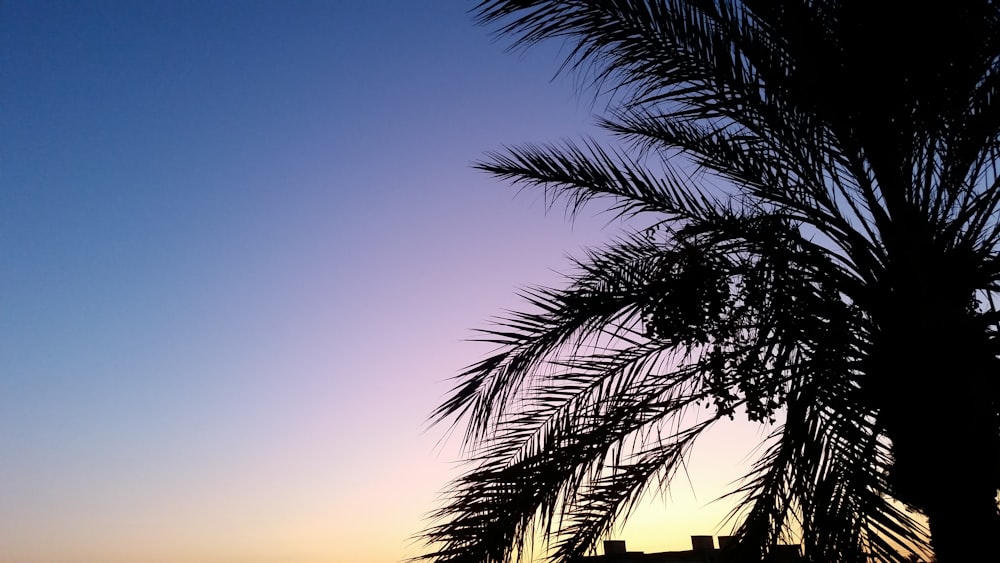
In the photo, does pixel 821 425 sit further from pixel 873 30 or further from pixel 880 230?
pixel 873 30

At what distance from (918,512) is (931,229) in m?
1.89

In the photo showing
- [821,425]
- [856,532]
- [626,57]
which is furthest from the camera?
[626,57]

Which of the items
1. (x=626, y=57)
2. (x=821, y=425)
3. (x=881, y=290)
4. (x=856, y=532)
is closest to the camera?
(x=856, y=532)

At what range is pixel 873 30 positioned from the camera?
4.58 metres

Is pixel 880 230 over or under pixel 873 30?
under

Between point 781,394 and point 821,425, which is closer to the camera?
point 821,425

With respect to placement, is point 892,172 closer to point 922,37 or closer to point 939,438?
point 922,37

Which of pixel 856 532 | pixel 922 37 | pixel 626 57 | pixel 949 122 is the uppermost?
pixel 626 57

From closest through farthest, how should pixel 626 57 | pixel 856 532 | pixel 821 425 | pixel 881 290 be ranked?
pixel 856 532, pixel 821 425, pixel 881 290, pixel 626 57

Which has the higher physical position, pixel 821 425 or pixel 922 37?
pixel 922 37

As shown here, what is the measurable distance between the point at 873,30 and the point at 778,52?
58 cm

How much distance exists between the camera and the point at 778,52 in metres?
4.95

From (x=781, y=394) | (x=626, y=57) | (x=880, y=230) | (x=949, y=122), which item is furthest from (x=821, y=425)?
(x=626, y=57)

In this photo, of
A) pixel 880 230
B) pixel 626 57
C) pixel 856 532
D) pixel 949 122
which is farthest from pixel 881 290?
pixel 626 57
